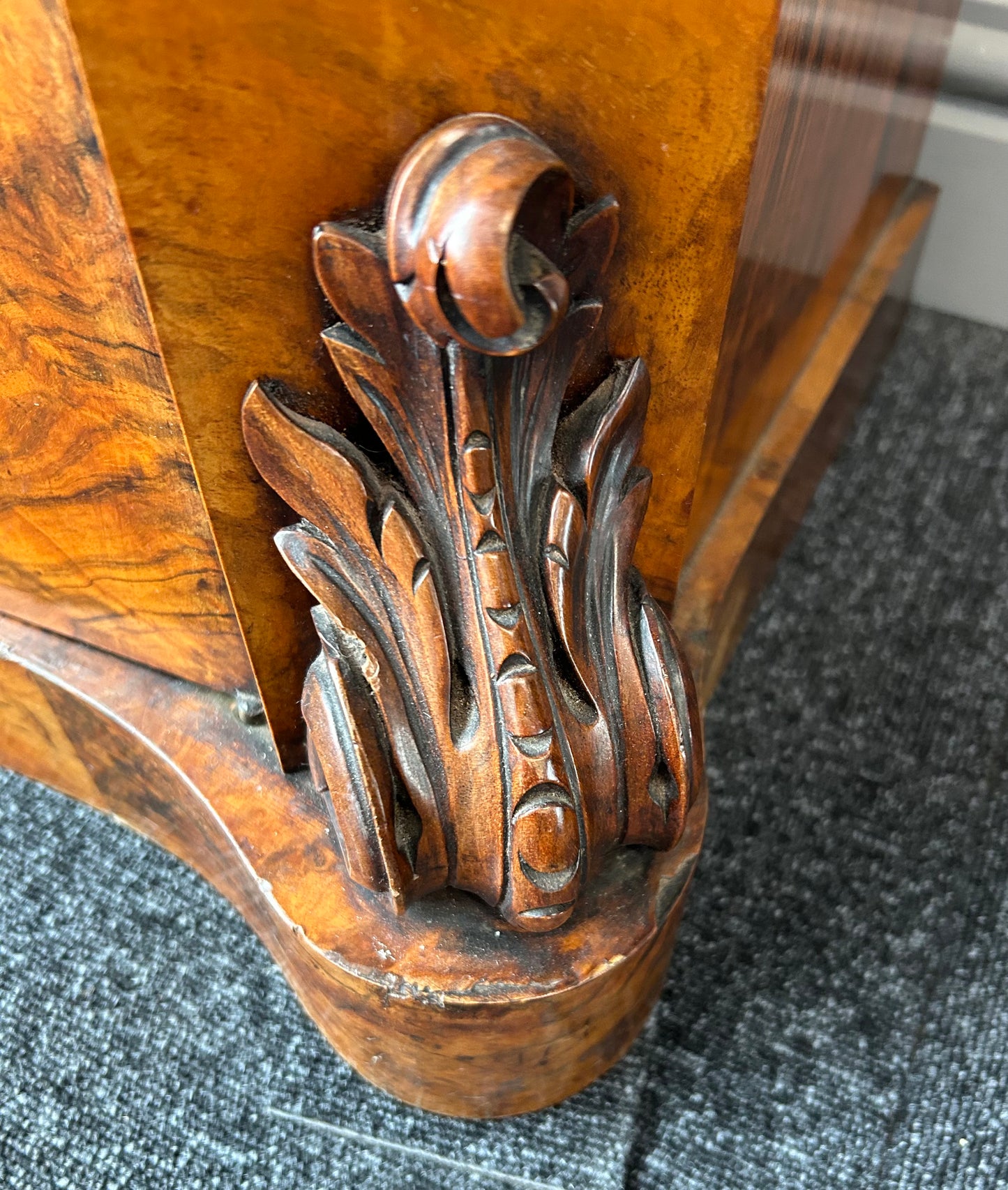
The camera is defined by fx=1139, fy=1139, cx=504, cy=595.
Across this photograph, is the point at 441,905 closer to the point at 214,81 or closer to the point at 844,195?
the point at 214,81

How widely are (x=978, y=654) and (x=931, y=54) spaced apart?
51cm

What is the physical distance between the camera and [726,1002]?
70 cm

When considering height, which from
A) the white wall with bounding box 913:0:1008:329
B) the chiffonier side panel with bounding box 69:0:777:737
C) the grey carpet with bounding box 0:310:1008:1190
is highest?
the chiffonier side panel with bounding box 69:0:777:737

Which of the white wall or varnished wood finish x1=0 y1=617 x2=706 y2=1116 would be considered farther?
the white wall

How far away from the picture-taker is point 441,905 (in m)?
0.56

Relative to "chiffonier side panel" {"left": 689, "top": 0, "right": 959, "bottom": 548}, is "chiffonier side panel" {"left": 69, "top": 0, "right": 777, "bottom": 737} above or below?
above

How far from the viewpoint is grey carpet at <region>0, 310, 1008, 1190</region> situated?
→ 2.08 feet

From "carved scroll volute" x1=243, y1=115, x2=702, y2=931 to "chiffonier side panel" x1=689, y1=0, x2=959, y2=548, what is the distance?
113 millimetres

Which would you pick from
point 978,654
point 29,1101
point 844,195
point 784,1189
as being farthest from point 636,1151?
point 844,195

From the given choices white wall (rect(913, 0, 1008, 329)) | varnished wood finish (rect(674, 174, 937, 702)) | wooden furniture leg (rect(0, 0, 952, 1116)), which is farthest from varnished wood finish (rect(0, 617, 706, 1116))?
white wall (rect(913, 0, 1008, 329))

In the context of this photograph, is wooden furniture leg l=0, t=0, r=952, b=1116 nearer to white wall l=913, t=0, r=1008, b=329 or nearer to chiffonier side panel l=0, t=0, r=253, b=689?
chiffonier side panel l=0, t=0, r=253, b=689

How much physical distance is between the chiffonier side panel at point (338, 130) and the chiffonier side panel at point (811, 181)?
41 mm

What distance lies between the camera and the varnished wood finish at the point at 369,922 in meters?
0.54

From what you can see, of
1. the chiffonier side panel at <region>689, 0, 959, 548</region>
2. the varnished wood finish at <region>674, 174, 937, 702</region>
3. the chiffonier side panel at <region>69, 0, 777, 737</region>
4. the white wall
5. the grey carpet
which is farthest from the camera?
the white wall
